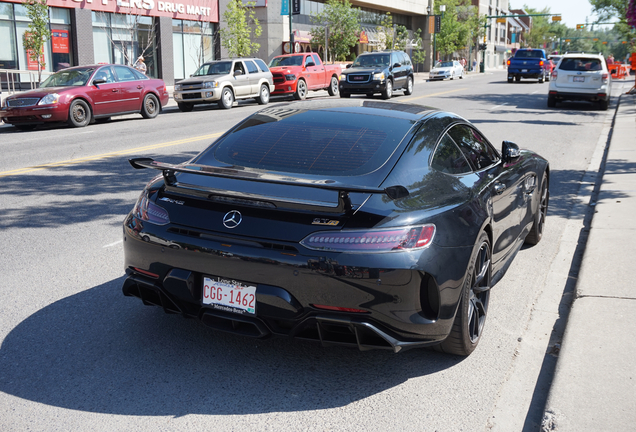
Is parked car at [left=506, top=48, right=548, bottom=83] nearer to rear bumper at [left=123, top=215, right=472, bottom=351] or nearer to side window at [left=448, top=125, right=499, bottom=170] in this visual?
side window at [left=448, top=125, right=499, bottom=170]

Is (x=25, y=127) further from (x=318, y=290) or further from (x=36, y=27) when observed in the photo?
(x=318, y=290)

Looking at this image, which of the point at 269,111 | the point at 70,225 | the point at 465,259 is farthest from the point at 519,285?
the point at 70,225

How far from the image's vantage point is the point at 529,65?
42219 mm

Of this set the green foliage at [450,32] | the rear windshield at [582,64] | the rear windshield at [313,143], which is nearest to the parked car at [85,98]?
the rear windshield at [582,64]

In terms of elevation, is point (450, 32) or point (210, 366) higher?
point (450, 32)

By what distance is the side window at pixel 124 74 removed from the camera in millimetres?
19109

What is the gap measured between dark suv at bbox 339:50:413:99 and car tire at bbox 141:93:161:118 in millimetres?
9258

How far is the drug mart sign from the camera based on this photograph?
2925 centimetres

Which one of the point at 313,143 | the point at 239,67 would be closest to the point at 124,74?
the point at 239,67

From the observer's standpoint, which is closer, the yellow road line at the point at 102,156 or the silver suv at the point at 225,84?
the yellow road line at the point at 102,156

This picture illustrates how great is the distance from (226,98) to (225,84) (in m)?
0.49

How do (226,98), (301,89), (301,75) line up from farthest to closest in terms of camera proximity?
(301,89)
(301,75)
(226,98)

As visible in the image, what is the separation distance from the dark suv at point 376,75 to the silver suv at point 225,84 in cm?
331

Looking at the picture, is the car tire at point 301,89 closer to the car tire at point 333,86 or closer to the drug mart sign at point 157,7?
the car tire at point 333,86
